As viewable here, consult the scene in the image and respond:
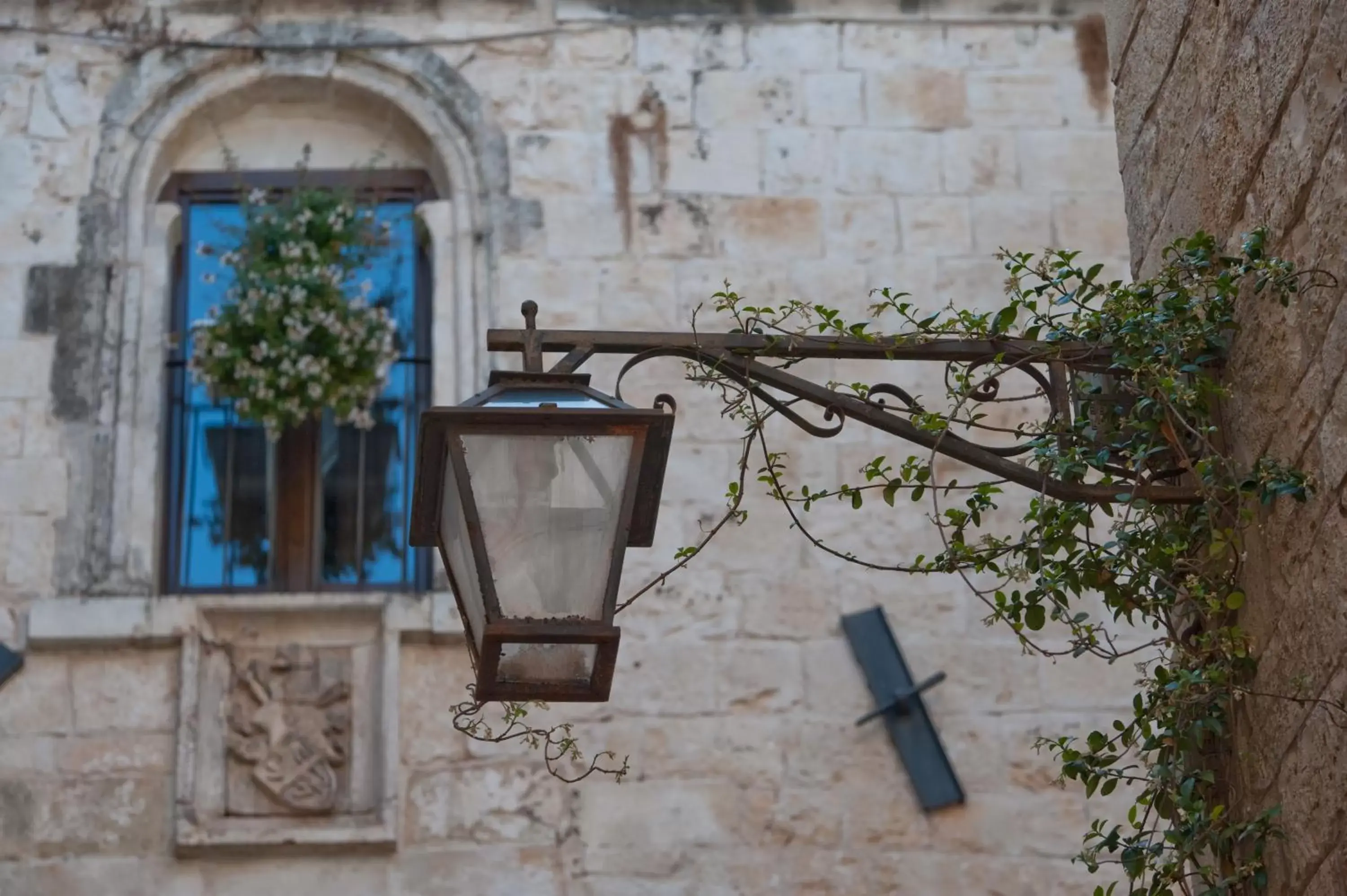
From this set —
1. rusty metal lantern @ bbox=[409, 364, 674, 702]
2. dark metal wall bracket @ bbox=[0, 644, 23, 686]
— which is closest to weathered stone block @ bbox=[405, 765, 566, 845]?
dark metal wall bracket @ bbox=[0, 644, 23, 686]

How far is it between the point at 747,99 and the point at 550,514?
12.3 ft

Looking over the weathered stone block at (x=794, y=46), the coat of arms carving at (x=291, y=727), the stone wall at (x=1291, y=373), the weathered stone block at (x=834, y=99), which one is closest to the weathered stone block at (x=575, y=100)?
the weathered stone block at (x=794, y=46)

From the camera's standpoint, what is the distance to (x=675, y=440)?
6.19 meters

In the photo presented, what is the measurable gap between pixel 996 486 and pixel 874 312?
37cm

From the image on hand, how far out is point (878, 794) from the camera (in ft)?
19.0

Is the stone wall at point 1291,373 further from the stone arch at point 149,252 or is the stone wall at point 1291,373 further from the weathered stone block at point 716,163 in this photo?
the stone arch at point 149,252

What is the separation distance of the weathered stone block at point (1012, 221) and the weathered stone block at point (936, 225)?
33mm

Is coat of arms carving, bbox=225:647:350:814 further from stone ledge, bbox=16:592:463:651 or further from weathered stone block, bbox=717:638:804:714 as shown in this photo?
weathered stone block, bbox=717:638:804:714

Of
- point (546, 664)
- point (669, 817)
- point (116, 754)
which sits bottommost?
point (669, 817)

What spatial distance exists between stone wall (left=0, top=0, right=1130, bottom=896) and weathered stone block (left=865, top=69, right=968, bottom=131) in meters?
0.01

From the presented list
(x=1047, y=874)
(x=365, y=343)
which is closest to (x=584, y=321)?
(x=365, y=343)

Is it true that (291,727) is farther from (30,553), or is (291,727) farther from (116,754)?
(30,553)

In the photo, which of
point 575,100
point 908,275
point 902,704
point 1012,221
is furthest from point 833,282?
point 902,704

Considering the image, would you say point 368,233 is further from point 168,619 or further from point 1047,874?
point 1047,874
